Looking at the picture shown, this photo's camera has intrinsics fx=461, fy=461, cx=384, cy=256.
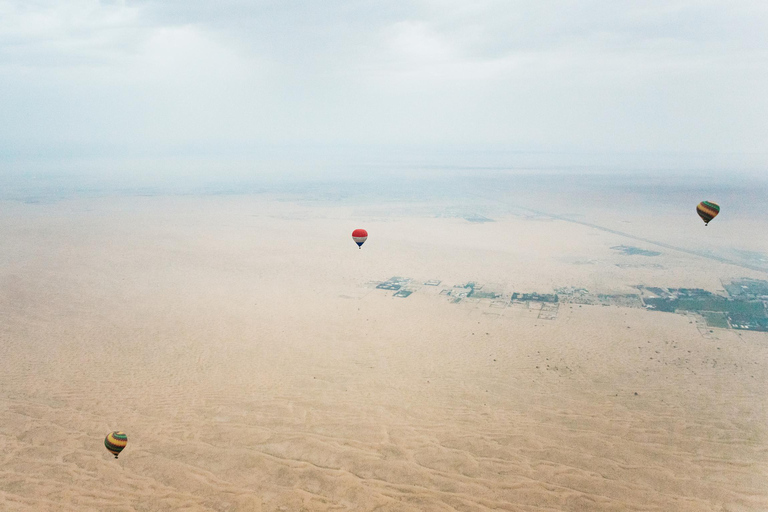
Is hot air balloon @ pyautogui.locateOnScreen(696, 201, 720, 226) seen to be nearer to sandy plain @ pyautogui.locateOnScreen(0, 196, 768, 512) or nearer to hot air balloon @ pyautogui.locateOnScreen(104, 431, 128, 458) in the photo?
sandy plain @ pyautogui.locateOnScreen(0, 196, 768, 512)

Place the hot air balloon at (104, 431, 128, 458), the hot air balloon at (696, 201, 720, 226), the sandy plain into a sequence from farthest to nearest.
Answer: the hot air balloon at (696, 201, 720, 226) → the hot air balloon at (104, 431, 128, 458) → the sandy plain

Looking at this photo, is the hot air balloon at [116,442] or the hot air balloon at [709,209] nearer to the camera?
the hot air balloon at [116,442]

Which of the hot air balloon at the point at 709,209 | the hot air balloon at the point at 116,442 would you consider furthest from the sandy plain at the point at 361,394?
the hot air balloon at the point at 709,209

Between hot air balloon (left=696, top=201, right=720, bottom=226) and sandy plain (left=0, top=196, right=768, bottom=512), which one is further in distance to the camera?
hot air balloon (left=696, top=201, right=720, bottom=226)

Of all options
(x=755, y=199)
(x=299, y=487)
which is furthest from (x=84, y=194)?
(x=755, y=199)

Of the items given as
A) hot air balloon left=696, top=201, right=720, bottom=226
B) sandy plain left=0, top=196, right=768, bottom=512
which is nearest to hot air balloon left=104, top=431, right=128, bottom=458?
sandy plain left=0, top=196, right=768, bottom=512

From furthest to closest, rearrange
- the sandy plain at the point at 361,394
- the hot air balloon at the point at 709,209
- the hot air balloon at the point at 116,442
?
the hot air balloon at the point at 709,209
the hot air balloon at the point at 116,442
the sandy plain at the point at 361,394

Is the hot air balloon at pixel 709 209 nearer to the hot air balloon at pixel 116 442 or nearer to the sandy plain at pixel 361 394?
the sandy plain at pixel 361 394

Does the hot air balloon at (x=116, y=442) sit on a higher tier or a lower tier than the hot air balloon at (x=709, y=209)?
lower

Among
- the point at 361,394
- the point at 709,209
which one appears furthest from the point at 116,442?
the point at 709,209
